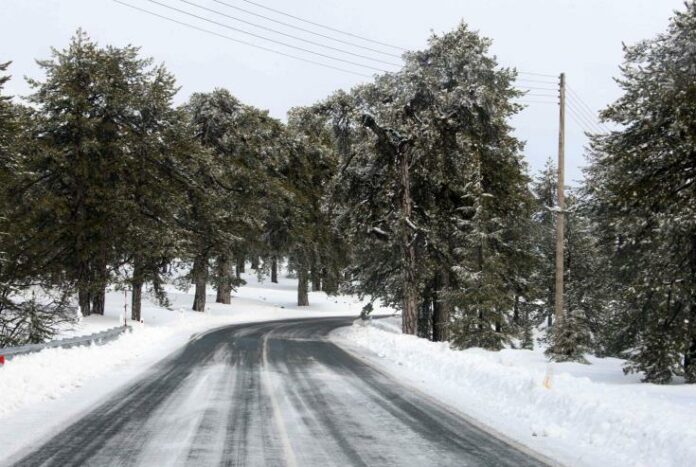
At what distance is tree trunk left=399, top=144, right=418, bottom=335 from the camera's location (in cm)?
2414

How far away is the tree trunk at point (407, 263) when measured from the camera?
24141 mm

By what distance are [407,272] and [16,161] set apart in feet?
47.2

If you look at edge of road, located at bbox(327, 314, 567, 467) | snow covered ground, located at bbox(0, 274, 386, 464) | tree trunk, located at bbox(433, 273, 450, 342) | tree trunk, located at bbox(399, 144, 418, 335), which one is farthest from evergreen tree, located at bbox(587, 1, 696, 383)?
snow covered ground, located at bbox(0, 274, 386, 464)

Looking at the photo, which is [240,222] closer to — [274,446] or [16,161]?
[16,161]

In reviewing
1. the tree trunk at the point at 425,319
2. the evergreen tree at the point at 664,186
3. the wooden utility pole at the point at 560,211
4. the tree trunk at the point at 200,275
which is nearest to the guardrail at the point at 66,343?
the tree trunk at the point at 200,275

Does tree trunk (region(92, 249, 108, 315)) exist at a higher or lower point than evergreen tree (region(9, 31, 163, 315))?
lower

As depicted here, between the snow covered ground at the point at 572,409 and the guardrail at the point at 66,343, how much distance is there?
814 centimetres

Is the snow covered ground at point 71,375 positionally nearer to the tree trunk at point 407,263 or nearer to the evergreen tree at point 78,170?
the evergreen tree at point 78,170

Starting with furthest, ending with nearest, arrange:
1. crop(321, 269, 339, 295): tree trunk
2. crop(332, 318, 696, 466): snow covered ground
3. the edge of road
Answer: crop(321, 269, 339, 295): tree trunk < the edge of road < crop(332, 318, 696, 466): snow covered ground

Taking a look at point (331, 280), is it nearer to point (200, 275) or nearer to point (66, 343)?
point (200, 275)

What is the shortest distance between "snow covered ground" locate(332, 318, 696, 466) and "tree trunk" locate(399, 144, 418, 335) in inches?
335

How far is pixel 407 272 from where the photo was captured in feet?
79.7

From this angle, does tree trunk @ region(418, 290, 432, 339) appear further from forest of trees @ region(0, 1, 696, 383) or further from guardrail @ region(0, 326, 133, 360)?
guardrail @ region(0, 326, 133, 360)

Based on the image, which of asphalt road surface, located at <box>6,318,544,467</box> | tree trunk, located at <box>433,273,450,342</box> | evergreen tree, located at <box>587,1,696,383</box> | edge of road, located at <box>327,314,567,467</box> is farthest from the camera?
tree trunk, located at <box>433,273,450,342</box>
